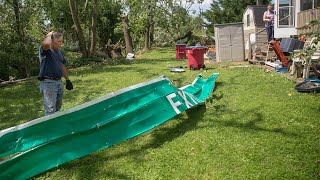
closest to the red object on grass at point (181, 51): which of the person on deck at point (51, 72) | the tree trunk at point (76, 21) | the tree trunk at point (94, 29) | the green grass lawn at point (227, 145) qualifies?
the tree trunk at point (94, 29)

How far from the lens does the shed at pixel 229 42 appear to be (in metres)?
13.7

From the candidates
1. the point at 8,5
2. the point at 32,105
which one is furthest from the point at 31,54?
the point at 32,105

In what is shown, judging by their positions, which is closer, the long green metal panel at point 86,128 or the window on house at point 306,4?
the long green metal panel at point 86,128

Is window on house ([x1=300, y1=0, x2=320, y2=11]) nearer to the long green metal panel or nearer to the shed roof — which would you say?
the shed roof

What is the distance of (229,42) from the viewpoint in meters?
13.8

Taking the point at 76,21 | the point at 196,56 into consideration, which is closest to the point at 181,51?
the point at 196,56

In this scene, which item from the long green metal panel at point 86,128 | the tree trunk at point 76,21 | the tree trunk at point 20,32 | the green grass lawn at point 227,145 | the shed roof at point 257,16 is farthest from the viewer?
the shed roof at point 257,16

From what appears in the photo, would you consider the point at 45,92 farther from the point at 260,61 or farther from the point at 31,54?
the point at 31,54

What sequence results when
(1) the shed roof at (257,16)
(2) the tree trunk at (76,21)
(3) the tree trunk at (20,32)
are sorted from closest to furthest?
(3) the tree trunk at (20,32) < (2) the tree trunk at (76,21) < (1) the shed roof at (257,16)

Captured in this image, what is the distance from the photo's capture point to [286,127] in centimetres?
548

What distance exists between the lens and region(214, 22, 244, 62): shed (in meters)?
13.7

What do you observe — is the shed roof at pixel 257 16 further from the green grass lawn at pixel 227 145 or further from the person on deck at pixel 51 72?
the person on deck at pixel 51 72

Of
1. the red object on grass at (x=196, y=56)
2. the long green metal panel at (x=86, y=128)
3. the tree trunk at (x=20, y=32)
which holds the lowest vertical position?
the long green metal panel at (x=86, y=128)

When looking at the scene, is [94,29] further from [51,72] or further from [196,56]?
[51,72]
